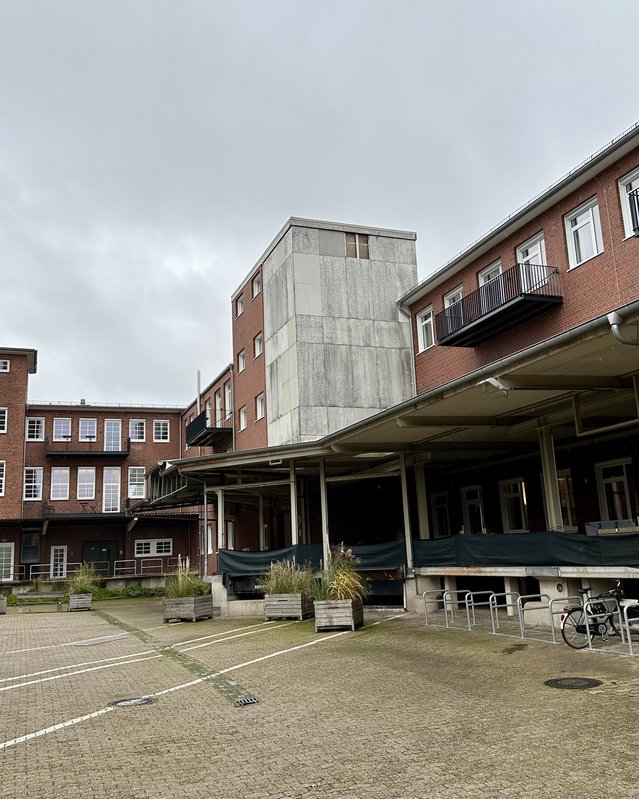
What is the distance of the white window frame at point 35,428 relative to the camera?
4575 cm

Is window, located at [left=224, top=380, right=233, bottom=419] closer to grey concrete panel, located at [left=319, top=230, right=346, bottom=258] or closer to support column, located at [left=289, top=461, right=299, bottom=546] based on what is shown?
grey concrete panel, located at [left=319, top=230, right=346, bottom=258]

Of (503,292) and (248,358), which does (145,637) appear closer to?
(503,292)

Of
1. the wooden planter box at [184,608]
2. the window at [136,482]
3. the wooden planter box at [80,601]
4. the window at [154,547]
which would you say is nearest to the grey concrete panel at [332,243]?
the wooden planter box at [184,608]

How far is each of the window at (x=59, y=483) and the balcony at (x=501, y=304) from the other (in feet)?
101

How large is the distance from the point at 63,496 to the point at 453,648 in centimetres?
3765

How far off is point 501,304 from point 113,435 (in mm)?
33436

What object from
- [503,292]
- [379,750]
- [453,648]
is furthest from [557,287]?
[379,750]

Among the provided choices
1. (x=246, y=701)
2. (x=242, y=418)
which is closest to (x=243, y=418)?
(x=242, y=418)

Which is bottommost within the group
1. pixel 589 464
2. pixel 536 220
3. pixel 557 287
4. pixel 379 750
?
pixel 379 750

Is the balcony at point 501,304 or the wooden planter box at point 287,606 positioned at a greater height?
the balcony at point 501,304

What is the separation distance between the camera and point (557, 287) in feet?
63.1

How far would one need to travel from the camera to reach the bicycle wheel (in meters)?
11.2

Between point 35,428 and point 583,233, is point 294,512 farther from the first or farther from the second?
point 35,428

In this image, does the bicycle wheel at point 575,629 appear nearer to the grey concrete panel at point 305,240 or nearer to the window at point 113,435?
the grey concrete panel at point 305,240
